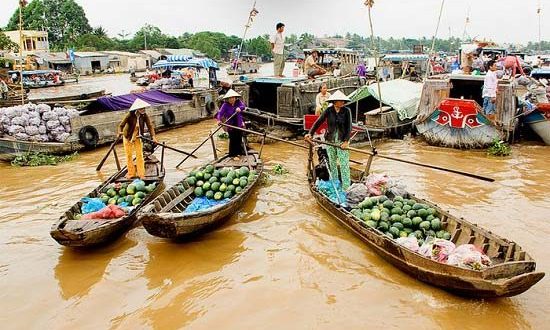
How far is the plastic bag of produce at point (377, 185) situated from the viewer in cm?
624

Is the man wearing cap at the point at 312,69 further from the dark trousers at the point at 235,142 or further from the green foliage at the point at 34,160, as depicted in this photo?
the green foliage at the point at 34,160

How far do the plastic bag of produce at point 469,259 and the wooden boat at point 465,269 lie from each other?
107 mm

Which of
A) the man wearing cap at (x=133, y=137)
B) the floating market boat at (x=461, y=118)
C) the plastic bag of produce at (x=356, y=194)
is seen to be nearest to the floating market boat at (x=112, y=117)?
the man wearing cap at (x=133, y=137)

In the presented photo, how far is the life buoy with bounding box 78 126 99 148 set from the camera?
11.2 m

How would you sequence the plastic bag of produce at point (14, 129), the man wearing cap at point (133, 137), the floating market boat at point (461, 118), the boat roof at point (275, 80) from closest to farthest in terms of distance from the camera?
the man wearing cap at point (133, 137), the plastic bag of produce at point (14, 129), the floating market boat at point (461, 118), the boat roof at point (275, 80)

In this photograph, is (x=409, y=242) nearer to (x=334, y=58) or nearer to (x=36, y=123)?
(x=36, y=123)

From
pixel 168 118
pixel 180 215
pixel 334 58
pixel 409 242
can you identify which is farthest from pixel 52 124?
pixel 334 58

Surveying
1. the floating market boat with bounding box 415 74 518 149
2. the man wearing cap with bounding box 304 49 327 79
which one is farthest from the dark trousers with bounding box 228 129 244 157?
the man wearing cap with bounding box 304 49 327 79

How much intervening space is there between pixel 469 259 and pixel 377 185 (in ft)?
7.35

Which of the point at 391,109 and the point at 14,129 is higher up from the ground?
the point at 391,109

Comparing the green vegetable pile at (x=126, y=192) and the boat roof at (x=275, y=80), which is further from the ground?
the boat roof at (x=275, y=80)

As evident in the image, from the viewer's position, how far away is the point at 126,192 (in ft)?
22.0

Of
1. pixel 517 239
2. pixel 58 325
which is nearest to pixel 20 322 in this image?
pixel 58 325

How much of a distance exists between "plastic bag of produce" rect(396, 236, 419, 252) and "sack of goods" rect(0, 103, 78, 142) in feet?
29.5
